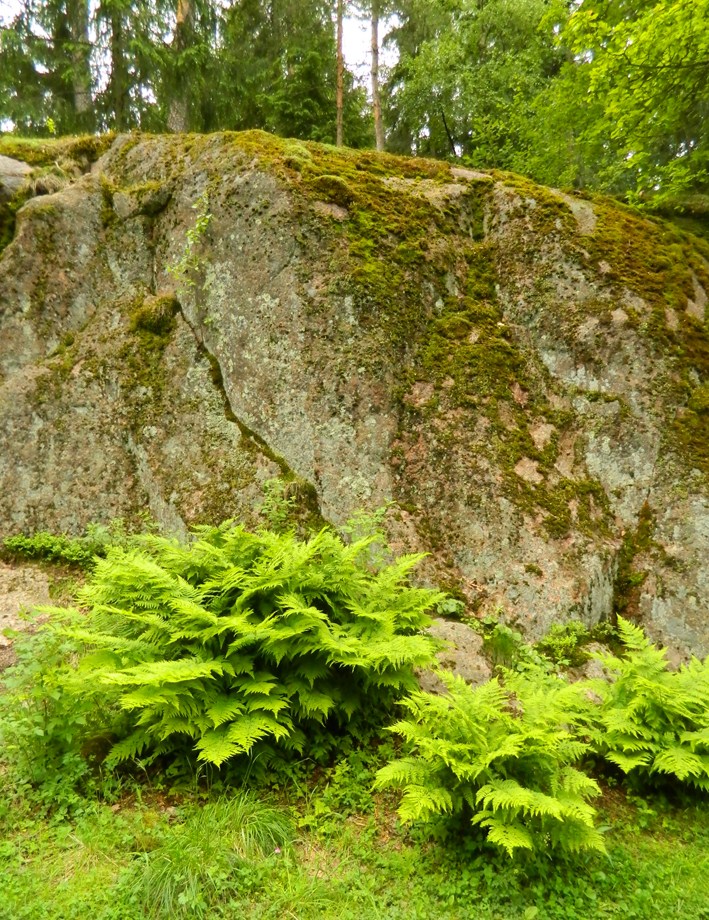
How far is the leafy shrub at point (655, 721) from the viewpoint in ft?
13.2

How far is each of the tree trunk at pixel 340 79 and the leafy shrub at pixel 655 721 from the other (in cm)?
1409

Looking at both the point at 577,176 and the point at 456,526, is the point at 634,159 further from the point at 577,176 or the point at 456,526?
the point at 456,526

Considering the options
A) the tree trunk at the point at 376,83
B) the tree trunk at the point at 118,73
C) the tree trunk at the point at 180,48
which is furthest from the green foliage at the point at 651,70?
the tree trunk at the point at 118,73

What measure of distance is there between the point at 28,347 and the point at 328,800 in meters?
6.70

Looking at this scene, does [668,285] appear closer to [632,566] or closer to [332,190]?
[632,566]

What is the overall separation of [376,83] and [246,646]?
17.2 m

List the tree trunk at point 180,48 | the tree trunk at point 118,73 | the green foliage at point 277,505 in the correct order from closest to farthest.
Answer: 1. the green foliage at point 277,505
2. the tree trunk at point 118,73
3. the tree trunk at point 180,48

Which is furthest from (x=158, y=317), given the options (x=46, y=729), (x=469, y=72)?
(x=469, y=72)

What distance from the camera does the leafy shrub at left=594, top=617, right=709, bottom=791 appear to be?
13.2 ft

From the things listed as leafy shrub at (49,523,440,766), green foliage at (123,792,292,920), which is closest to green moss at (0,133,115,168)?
leafy shrub at (49,523,440,766)

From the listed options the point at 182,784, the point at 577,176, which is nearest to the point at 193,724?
the point at 182,784

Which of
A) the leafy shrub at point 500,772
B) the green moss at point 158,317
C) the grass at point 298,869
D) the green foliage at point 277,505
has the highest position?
the green moss at point 158,317

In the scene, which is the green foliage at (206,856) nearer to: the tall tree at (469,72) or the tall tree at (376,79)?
the tall tree at (469,72)

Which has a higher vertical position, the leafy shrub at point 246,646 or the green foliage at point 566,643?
the leafy shrub at point 246,646
